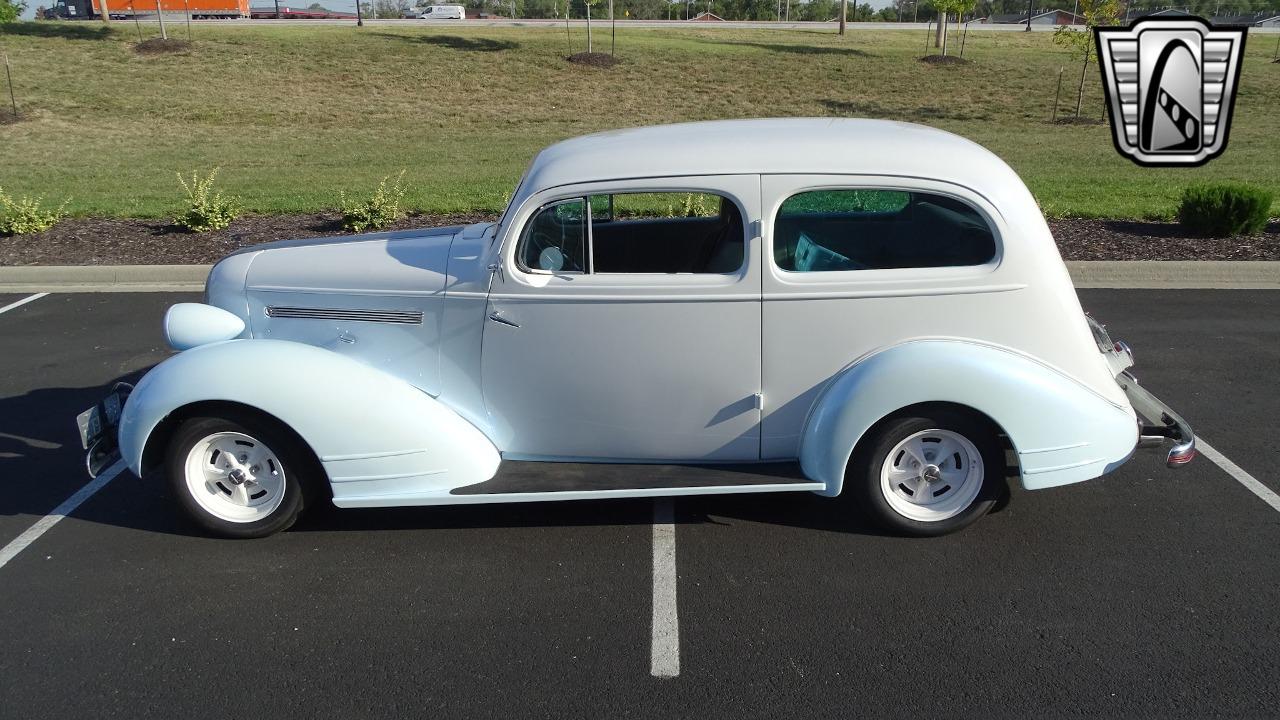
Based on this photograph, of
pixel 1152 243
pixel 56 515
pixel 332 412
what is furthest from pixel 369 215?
pixel 1152 243

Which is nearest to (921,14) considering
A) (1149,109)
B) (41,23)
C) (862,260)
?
(41,23)

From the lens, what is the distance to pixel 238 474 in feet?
14.7

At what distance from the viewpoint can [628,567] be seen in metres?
4.29

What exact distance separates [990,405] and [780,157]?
140cm

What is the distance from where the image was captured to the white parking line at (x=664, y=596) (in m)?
3.64

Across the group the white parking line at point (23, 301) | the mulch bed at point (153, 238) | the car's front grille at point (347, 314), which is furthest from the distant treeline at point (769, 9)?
the car's front grille at point (347, 314)

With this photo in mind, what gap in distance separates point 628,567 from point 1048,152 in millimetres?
15829

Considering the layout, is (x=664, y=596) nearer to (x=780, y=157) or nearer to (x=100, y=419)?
(x=780, y=157)

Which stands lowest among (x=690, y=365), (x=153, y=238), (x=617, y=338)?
(x=153, y=238)

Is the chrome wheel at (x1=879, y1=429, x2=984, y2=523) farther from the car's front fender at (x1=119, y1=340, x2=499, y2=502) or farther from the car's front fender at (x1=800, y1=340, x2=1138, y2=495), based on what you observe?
the car's front fender at (x1=119, y1=340, x2=499, y2=502)

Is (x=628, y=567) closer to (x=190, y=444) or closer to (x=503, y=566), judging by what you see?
(x=503, y=566)

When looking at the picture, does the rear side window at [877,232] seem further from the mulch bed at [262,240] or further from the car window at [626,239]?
the mulch bed at [262,240]

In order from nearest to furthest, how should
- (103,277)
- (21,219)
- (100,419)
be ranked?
(100,419)
(103,277)
(21,219)

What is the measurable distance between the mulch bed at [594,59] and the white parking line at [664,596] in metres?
25.5
